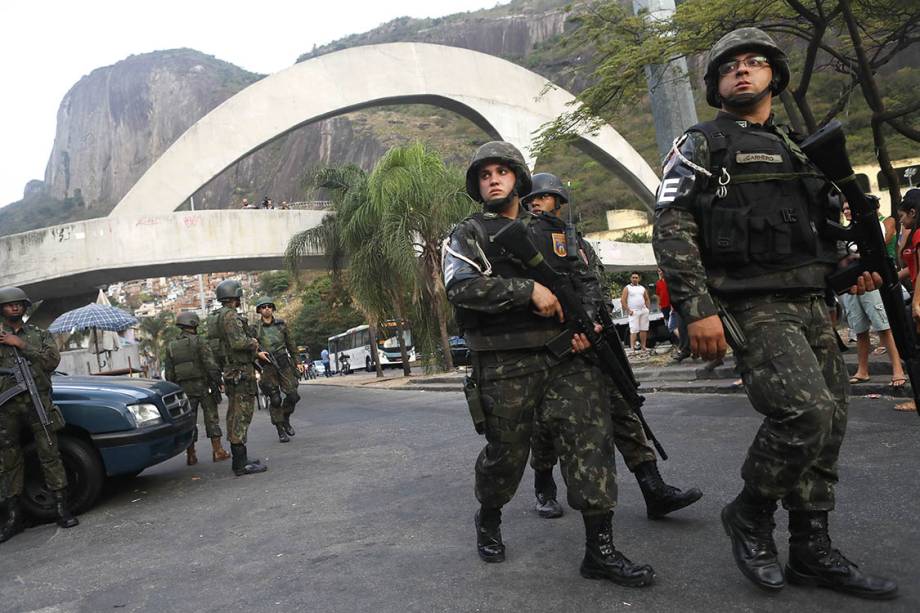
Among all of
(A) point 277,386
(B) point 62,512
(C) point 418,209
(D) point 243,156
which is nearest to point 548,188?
(B) point 62,512

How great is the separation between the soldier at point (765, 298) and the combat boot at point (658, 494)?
758mm

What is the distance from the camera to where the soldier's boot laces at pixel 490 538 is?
3287mm

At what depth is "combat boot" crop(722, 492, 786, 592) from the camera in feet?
8.46

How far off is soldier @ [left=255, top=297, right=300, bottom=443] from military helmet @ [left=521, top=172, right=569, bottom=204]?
16.9 ft

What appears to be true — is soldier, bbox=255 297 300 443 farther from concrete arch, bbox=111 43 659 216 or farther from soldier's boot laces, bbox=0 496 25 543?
concrete arch, bbox=111 43 659 216

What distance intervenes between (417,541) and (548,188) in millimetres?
2060

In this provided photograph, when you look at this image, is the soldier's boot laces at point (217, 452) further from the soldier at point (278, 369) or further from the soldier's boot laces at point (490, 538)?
the soldier's boot laces at point (490, 538)

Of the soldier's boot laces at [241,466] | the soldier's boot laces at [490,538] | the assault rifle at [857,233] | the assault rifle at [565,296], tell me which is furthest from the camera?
the soldier's boot laces at [241,466]

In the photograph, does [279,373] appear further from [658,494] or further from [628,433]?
[658,494]

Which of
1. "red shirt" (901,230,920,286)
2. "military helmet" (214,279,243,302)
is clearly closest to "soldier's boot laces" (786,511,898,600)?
"red shirt" (901,230,920,286)

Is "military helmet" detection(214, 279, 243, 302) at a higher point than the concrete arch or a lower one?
lower

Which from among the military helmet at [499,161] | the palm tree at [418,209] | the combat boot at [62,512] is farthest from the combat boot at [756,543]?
the palm tree at [418,209]

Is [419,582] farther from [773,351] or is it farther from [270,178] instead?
[270,178]

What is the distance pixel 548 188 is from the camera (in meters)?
3.96
